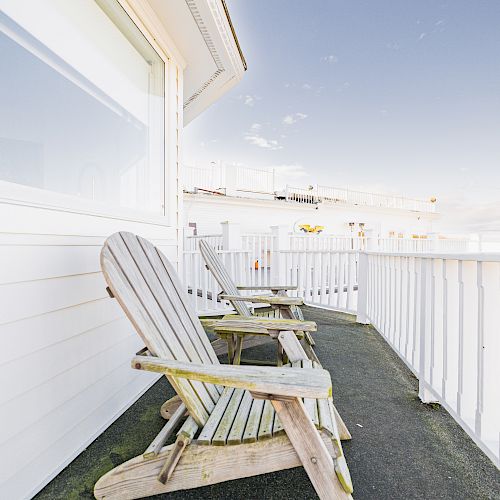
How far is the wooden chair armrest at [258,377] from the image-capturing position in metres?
0.84

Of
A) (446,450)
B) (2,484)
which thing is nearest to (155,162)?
(2,484)

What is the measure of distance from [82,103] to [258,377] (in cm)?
206

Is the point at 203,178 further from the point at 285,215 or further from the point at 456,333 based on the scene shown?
the point at 456,333

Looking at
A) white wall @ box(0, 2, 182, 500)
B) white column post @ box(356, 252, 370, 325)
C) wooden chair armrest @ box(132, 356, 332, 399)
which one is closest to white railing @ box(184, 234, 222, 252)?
white column post @ box(356, 252, 370, 325)

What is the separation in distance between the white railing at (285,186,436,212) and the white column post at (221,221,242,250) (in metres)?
7.44

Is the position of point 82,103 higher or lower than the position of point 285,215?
lower

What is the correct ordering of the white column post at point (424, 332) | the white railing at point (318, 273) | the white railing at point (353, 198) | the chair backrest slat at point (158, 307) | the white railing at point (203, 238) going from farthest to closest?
the white railing at point (353, 198) → the white railing at point (203, 238) → the white railing at point (318, 273) → the white column post at point (424, 332) → the chair backrest slat at point (158, 307)

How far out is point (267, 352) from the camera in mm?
2873

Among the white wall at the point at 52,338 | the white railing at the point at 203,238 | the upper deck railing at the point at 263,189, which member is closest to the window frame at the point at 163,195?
the white wall at the point at 52,338

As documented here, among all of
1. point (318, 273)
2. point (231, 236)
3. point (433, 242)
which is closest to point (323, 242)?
point (318, 273)

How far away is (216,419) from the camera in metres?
1.20

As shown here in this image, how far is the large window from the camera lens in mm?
1430

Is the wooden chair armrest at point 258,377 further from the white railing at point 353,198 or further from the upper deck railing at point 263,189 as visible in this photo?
the white railing at point 353,198

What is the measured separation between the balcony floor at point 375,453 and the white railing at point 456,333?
0.49ft
